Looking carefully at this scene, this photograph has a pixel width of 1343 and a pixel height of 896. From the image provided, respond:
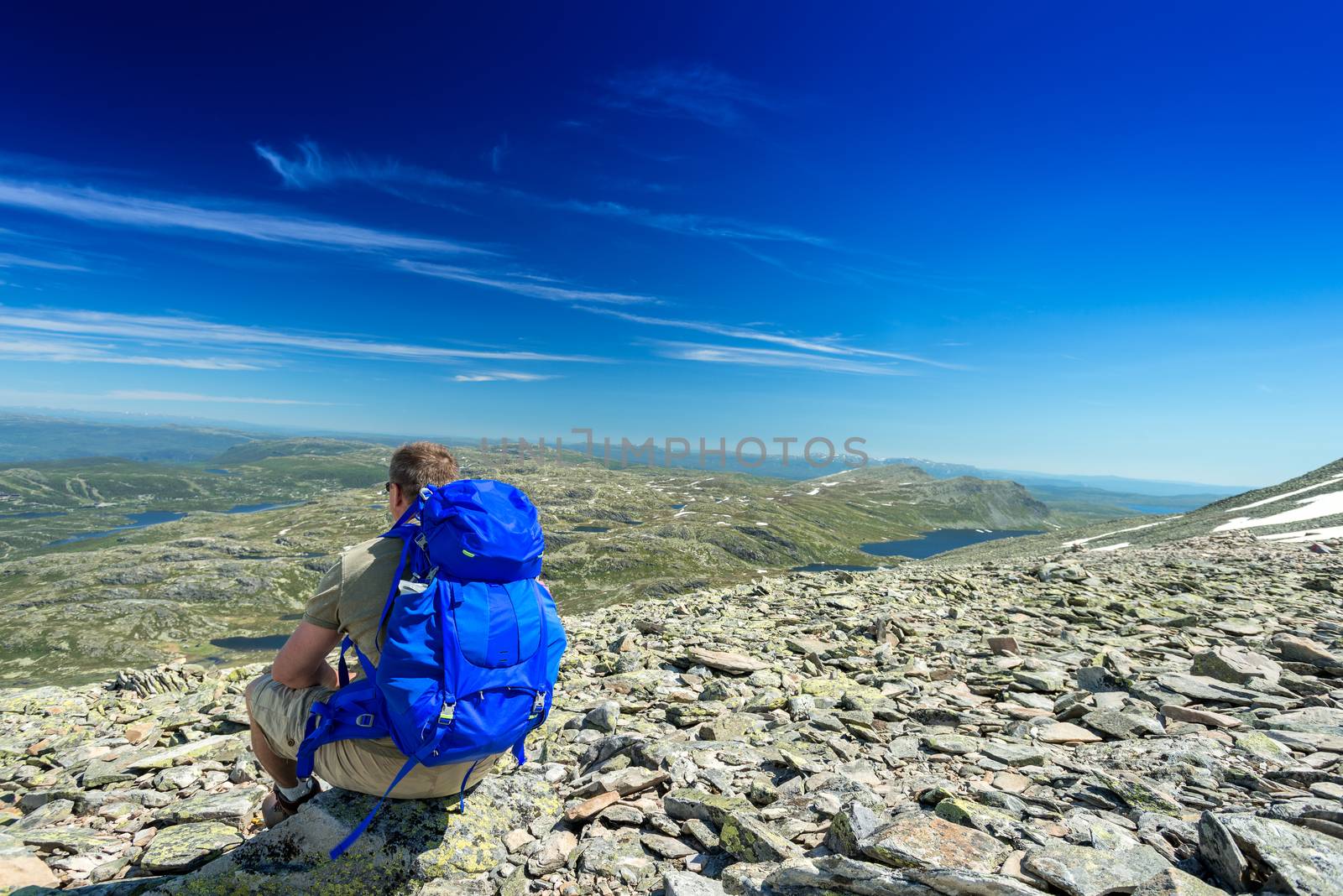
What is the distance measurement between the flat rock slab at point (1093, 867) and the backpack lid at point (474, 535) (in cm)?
460

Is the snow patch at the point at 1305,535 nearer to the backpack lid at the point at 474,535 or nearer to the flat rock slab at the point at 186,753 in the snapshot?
the backpack lid at the point at 474,535

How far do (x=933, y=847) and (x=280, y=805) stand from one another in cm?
640

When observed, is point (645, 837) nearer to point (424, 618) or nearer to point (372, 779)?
point (372, 779)

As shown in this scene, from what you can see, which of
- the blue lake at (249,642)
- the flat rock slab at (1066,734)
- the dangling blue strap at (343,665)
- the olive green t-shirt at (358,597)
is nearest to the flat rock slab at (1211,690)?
the flat rock slab at (1066,734)

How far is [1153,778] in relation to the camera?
6.94m

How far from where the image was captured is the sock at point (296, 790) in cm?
605

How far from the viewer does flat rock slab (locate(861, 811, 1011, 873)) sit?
4688mm

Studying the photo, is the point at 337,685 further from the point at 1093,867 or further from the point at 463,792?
the point at 1093,867

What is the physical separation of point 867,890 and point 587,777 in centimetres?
439

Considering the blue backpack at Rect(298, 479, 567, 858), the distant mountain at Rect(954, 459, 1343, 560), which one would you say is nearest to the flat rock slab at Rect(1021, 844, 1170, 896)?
the blue backpack at Rect(298, 479, 567, 858)

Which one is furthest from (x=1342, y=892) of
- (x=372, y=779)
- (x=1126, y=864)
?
(x=372, y=779)

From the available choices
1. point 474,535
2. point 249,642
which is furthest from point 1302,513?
point 249,642

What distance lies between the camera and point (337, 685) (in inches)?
252

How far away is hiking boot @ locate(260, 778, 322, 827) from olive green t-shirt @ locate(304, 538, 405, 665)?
205 cm
